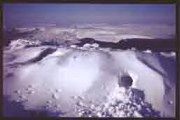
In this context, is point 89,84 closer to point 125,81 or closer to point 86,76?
point 86,76

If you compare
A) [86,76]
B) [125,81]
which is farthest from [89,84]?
[125,81]

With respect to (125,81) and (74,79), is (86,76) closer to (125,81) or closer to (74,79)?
(74,79)

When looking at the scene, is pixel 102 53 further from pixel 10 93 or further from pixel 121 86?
pixel 10 93

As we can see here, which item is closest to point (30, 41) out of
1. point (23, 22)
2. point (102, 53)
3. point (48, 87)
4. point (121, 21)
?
point (23, 22)

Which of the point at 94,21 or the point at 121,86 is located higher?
the point at 94,21

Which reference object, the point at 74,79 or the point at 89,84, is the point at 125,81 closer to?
the point at 89,84

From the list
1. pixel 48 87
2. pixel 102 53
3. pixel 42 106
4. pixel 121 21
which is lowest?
pixel 42 106

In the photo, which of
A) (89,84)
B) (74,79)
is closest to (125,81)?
(89,84)
